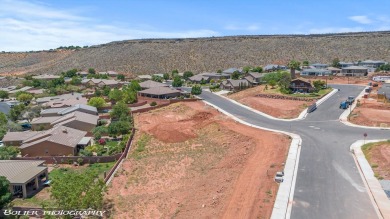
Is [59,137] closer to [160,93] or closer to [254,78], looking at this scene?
[160,93]

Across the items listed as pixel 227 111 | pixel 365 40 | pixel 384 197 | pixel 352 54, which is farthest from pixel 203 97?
pixel 365 40

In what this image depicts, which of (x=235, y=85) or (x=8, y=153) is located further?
(x=235, y=85)

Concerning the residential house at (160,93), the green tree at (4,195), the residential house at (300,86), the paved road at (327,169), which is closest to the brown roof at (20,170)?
the green tree at (4,195)

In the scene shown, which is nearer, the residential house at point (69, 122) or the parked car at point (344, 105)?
the residential house at point (69, 122)

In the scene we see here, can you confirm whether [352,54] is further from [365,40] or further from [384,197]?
[384,197]

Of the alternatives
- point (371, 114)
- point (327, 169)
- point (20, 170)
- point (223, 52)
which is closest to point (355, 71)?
point (371, 114)

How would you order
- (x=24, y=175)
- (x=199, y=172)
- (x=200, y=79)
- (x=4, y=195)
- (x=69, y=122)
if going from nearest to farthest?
(x=4, y=195) → (x=24, y=175) → (x=199, y=172) → (x=69, y=122) → (x=200, y=79)

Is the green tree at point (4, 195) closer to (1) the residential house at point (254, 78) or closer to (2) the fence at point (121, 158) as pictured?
(2) the fence at point (121, 158)
